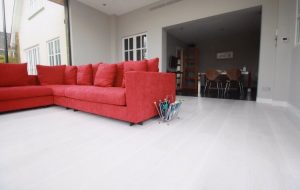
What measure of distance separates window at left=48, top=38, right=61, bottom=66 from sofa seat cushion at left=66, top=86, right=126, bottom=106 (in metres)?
3.19

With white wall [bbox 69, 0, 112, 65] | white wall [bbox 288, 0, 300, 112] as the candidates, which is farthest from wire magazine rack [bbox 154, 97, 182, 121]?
white wall [bbox 69, 0, 112, 65]

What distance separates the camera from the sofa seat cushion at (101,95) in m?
1.88

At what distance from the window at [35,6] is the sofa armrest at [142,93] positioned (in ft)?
19.2

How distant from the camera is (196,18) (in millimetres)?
4051

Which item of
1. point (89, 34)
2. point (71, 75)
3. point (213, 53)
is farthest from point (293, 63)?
point (213, 53)

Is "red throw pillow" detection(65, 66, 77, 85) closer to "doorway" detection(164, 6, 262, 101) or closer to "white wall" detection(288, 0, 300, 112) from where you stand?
"doorway" detection(164, 6, 262, 101)

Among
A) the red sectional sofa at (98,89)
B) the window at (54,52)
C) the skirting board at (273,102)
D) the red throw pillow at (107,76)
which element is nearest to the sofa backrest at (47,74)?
the red sectional sofa at (98,89)

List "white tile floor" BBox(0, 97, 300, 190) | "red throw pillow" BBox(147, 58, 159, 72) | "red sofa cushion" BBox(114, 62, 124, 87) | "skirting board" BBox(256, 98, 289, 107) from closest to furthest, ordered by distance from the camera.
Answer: "white tile floor" BBox(0, 97, 300, 190)
"red throw pillow" BBox(147, 58, 159, 72)
"red sofa cushion" BBox(114, 62, 124, 87)
"skirting board" BBox(256, 98, 289, 107)

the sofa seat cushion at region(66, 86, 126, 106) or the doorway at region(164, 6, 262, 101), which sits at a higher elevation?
the doorway at region(164, 6, 262, 101)

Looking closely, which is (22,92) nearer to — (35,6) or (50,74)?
(50,74)

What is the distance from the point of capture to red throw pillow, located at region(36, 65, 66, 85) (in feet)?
10.9

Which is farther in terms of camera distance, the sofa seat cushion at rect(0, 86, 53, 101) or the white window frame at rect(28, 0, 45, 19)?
the white window frame at rect(28, 0, 45, 19)

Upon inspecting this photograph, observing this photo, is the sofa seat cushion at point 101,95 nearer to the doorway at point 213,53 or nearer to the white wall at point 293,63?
the white wall at point 293,63

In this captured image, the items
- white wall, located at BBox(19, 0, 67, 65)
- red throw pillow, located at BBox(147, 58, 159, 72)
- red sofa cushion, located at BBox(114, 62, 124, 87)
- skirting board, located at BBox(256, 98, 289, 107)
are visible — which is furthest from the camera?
white wall, located at BBox(19, 0, 67, 65)
